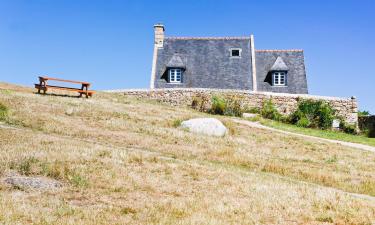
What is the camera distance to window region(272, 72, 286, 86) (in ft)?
131

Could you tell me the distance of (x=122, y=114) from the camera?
71.7 feet

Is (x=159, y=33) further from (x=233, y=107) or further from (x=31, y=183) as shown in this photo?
(x=31, y=183)

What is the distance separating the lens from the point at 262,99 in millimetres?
32500

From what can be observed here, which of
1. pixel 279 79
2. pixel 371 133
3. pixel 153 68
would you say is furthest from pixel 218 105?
pixel 371 133

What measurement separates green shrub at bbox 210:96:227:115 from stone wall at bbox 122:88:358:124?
965 millimetres

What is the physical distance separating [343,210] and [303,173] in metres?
4.65

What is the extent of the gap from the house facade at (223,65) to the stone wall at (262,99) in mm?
5367

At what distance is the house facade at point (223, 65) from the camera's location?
39062 mm

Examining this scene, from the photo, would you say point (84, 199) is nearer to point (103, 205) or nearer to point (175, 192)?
point (103, 205)

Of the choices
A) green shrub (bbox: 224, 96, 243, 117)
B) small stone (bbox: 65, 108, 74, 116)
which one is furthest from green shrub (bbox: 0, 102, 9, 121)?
green shrub (bbox: 224, 96, 243, 117)

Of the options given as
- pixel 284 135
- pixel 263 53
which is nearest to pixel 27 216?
pixel 284 135

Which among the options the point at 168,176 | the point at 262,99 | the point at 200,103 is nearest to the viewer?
the point at 168,176

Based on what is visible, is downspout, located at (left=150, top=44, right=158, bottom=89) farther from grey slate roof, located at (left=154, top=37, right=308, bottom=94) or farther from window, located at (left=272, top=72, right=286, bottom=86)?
window, located at (left=272, top=72, right=286, bottom=86)

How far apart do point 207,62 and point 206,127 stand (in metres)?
21.3
